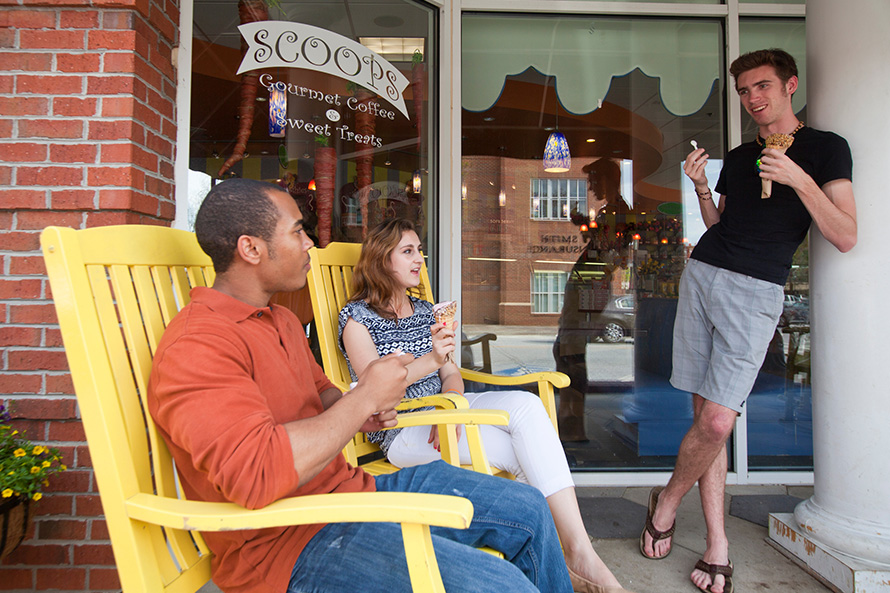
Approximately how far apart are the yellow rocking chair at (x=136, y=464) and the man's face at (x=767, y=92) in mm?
1960

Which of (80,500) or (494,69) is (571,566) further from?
(494,69)

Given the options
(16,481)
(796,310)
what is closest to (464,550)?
(16,481)

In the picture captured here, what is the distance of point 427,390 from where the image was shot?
7.01 ft

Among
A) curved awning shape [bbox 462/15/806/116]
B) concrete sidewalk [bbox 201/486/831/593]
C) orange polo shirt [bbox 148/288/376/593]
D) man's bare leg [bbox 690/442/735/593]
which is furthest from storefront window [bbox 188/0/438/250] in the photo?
man's bare leg [bbox 690/442/735/593]

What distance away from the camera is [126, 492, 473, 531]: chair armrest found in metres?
0.88

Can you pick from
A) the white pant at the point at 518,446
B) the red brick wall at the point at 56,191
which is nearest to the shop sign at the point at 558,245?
the white pant at the point at 518,446

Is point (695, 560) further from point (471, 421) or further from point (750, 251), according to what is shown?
point (471, 421)

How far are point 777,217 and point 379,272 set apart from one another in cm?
149

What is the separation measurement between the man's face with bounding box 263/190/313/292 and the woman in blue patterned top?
24.1 inches

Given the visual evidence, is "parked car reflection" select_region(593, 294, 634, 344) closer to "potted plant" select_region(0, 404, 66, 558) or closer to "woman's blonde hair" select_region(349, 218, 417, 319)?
"woman's blonde hair" select_region(349, 218, 417, 319)

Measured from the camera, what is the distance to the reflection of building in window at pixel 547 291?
13.3 feet

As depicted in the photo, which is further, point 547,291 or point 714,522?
point 547,291

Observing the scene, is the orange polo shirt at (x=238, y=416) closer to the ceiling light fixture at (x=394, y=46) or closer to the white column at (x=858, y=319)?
the white column at (x=858, y=319)

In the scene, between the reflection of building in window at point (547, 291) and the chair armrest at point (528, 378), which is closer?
the chair armrest at point (528, 378)
